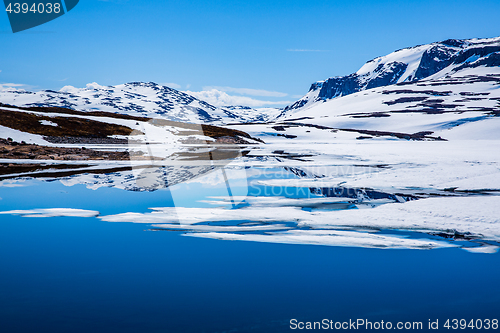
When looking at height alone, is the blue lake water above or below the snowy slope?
below

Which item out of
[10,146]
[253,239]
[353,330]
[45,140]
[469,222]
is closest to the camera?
[353,330]

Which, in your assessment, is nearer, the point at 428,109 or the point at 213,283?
the point at 213,283

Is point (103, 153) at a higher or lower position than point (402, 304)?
higher

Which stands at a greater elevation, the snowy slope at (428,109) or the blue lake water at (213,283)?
the snowy slope at (428,109)

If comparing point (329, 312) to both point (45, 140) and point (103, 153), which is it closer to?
point (103, 153)

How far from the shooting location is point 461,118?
8612 centimetres

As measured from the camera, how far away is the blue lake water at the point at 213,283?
4781 mm

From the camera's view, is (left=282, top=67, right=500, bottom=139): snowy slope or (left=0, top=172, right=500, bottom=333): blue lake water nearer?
(left=0, top=172, right=500, bottom=333): blue lake water

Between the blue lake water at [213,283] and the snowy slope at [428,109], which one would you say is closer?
the blue lake water at [213,283]

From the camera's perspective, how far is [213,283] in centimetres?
575

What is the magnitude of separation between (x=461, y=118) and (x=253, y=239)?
9457 centimetres

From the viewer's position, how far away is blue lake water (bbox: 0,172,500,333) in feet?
15.7

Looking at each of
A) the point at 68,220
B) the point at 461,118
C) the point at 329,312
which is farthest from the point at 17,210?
the point at 461,118

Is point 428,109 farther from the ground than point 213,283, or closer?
farther from the ground
